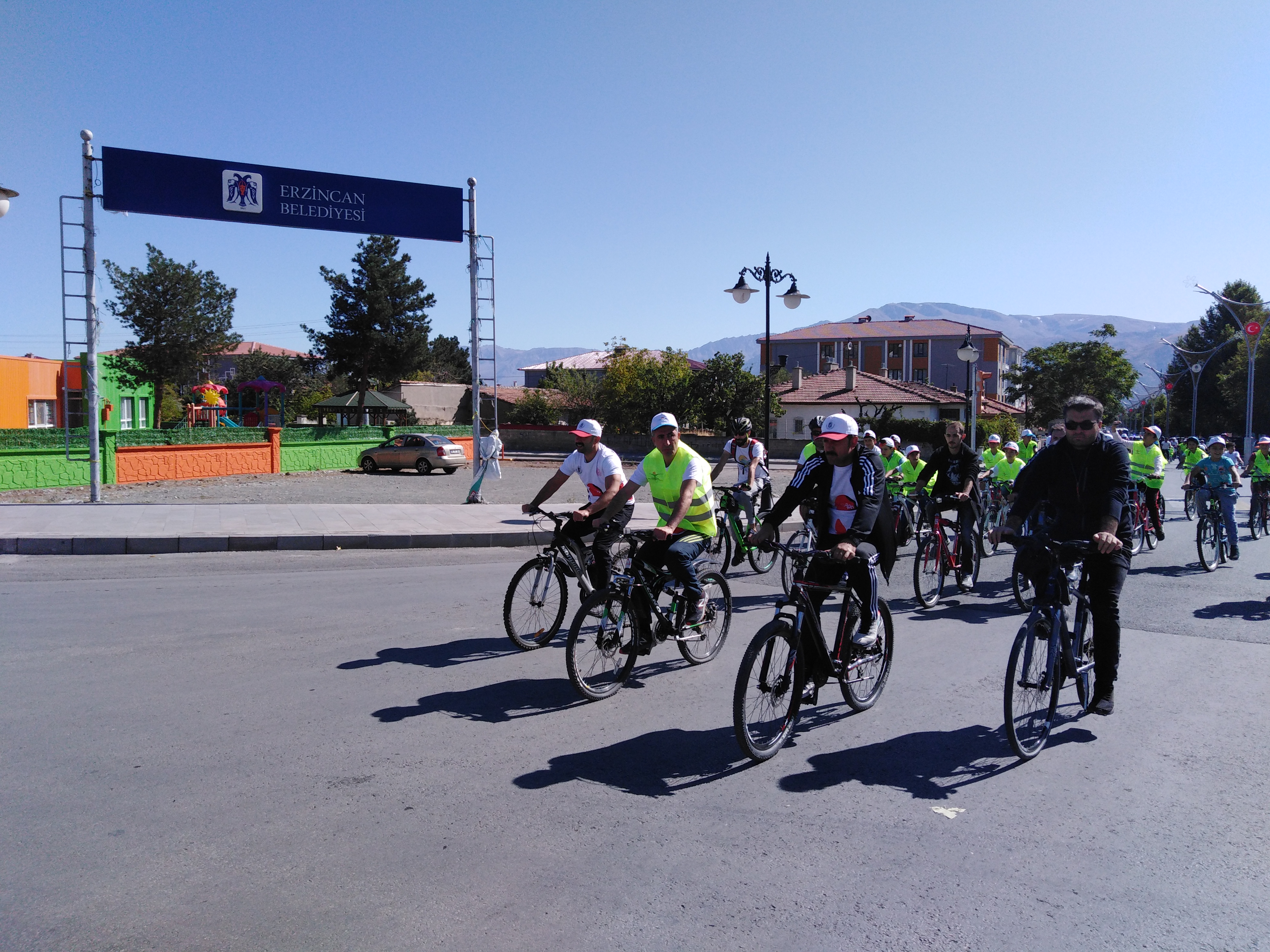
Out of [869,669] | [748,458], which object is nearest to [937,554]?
[748,458]

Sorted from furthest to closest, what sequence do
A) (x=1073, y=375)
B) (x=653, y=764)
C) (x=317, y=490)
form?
(x=1073, y=375) < (x=317, y=490) < (x=653, y=764)

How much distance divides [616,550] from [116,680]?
12.4 ft

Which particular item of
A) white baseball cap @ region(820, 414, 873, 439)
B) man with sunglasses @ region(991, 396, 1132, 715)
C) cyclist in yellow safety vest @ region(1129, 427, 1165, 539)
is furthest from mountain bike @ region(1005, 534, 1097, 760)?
cyclist in yellow safety vest @ region(1129, 427, 1165, 539)

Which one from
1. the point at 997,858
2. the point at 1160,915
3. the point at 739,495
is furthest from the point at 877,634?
the point at 739,495

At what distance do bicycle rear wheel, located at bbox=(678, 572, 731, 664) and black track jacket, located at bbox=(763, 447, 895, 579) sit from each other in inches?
50.1

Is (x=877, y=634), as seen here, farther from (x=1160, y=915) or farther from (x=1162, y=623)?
(x=1162, y=623)

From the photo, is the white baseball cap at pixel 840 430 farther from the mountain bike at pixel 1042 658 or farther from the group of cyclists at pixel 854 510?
the mountain bike at pixel 1042 658

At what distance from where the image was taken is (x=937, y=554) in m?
9.41

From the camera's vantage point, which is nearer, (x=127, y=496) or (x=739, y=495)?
(x=739, y=495)

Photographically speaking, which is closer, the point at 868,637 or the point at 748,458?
the point at 868,637

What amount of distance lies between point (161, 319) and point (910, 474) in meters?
40.7

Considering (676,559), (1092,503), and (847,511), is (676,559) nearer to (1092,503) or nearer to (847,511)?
(847,511)

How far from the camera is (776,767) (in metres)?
4.62

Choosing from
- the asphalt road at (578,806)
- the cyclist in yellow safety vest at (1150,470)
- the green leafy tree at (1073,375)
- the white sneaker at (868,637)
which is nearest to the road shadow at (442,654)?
the asphalt road at (578,806)
